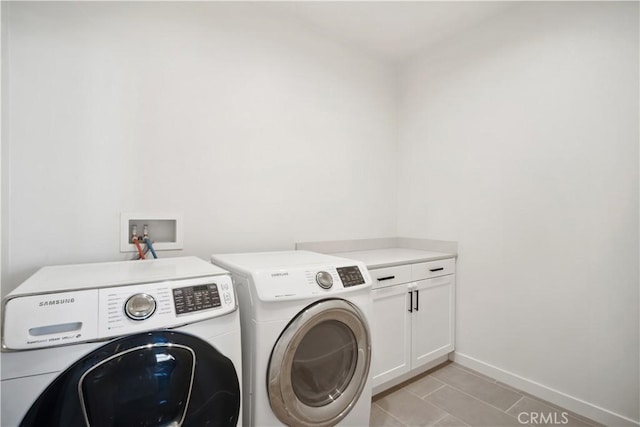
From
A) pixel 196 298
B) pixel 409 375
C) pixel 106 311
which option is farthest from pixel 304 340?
pixel 409 375

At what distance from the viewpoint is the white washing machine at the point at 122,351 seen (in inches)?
30.9

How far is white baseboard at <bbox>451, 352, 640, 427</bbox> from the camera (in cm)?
159

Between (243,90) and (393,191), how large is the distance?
1.52 metres

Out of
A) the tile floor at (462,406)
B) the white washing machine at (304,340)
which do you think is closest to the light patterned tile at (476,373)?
the tile floor at (462,406)

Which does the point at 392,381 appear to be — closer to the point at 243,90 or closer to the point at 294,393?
the point at 294,393

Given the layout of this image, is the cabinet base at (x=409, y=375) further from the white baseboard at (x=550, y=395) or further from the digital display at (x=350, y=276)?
the digital display at (x=350, y=276)

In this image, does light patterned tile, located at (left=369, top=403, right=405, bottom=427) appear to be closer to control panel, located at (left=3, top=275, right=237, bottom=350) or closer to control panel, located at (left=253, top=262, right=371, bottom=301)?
control panel, located at (left=253, top=262, right=371, bottom=301)

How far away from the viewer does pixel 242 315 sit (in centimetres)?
128

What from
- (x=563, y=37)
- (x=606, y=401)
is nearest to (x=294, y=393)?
(x=606, y=401)

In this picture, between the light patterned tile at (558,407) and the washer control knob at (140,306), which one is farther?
the light patterned tile at (558,407)

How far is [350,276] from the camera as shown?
1.41 m

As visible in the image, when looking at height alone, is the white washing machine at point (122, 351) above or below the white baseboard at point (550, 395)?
above

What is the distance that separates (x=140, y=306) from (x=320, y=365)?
0.78 metres

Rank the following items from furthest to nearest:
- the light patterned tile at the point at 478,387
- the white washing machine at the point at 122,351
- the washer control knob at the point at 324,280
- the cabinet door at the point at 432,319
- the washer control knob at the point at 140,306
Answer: the cabinet door at the point at 432,319 → the light patterned tile at the point at 478,387 → the washer control knob at the point at 324,280 → the washer control knob at the point at 140,306 → the white washing machine at the point at 122,351
